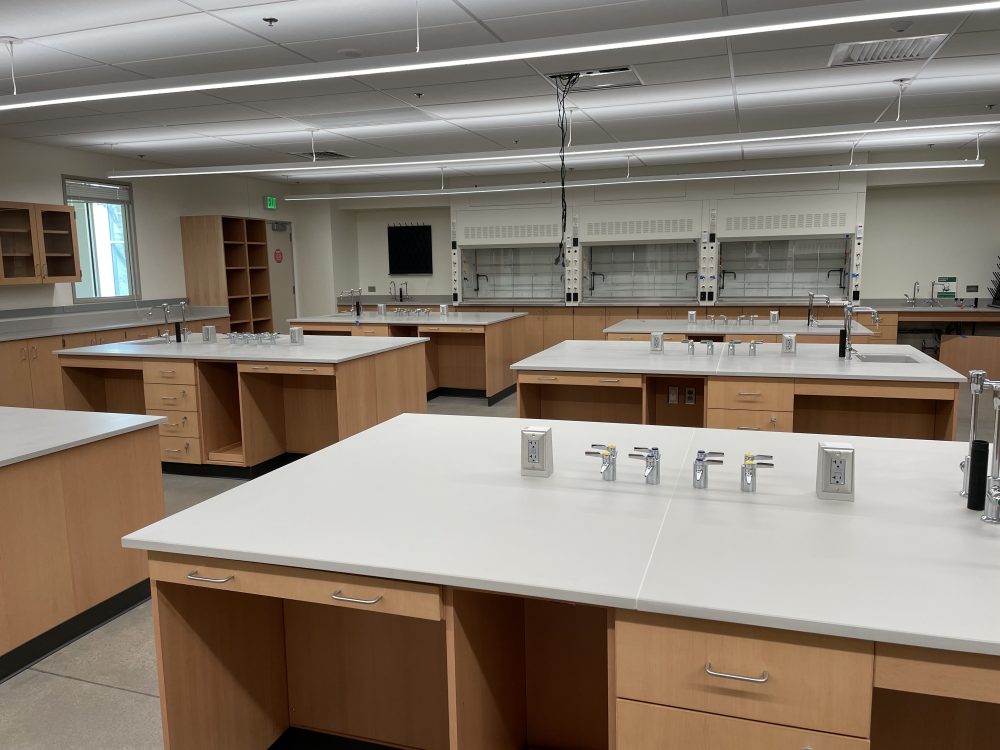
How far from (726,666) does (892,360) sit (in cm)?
419

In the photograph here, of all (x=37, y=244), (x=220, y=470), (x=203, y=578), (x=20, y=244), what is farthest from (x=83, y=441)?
(x=20, y=244)

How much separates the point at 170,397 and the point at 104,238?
Answer: 487 centimetres

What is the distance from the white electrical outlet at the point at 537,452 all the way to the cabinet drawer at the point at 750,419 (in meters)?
2.48

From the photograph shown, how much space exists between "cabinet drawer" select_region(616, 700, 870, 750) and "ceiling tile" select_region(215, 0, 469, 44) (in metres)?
3.98

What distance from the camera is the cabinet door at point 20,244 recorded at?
7.81m

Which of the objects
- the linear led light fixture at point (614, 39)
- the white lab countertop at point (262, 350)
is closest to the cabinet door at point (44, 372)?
the white lab countertop at point (262, 350)

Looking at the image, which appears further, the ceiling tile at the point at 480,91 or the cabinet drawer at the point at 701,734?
the ceiling tile at the point at 480,91

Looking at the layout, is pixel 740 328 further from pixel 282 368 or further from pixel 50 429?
pixel 50 429

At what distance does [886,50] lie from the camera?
520 cm

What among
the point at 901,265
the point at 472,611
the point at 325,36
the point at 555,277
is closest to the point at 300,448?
the point at 325,36

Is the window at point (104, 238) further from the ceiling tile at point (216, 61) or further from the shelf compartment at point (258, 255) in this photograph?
the ceiling tile at point (216, 61)

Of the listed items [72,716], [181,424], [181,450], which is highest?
[181,424]

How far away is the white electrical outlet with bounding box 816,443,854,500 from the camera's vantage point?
6.73ft

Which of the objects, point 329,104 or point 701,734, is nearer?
point 701,734
